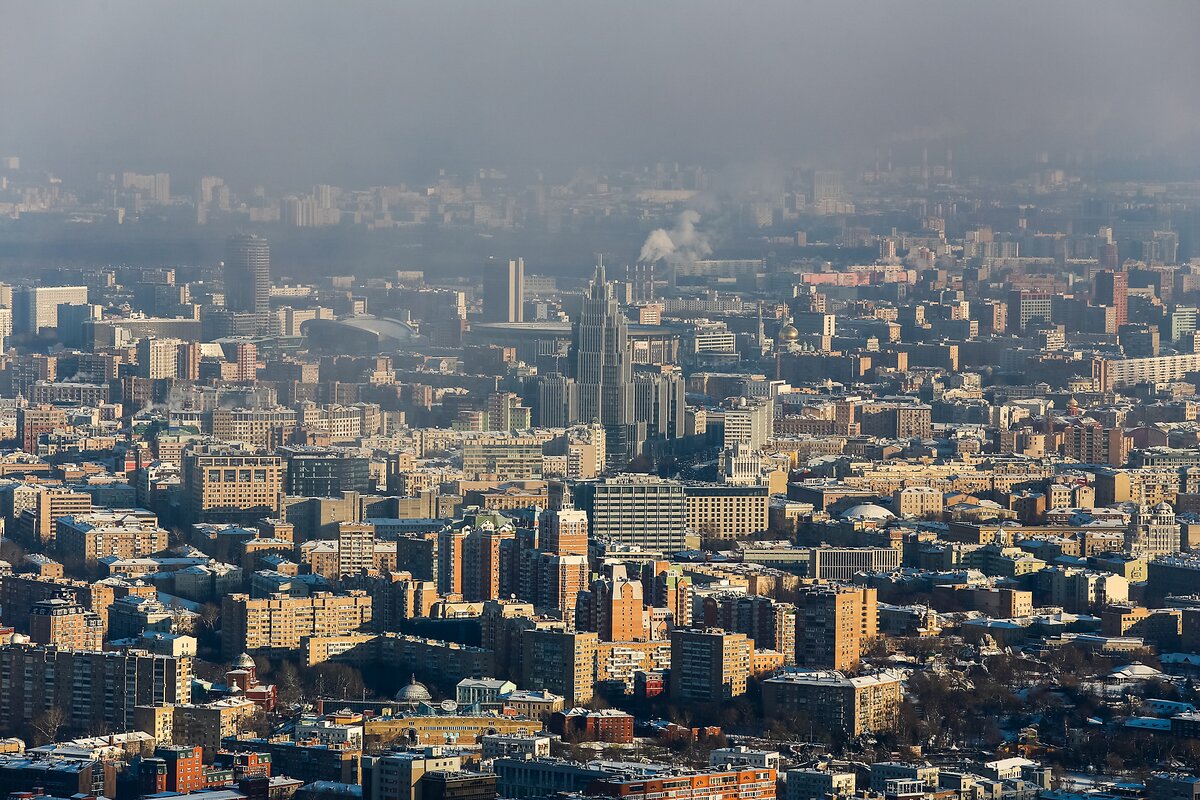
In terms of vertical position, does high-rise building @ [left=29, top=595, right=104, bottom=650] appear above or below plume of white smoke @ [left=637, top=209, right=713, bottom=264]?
below

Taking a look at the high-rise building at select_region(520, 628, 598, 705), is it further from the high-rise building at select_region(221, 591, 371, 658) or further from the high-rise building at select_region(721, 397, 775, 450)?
the high-rise building at select_region(721, 397, 775, 450)

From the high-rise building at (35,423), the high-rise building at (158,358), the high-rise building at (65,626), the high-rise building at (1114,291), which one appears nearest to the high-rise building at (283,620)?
the high-rise building at (65,626)

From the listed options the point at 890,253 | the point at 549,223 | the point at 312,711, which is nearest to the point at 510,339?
the point at 549,223

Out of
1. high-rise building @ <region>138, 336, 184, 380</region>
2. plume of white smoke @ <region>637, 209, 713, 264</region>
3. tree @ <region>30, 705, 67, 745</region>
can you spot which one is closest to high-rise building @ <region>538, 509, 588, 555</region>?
tree @ <region>30, 705, 67, 745</region>

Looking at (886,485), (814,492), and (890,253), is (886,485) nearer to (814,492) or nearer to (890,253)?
(814,492)

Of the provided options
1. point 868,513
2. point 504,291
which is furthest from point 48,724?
point 504,291

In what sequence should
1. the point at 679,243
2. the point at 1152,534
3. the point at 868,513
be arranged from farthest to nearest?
the point at 679,243 < the point at 868,513 < the point at 1152,534

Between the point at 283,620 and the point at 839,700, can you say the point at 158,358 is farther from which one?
the point at 839,700
